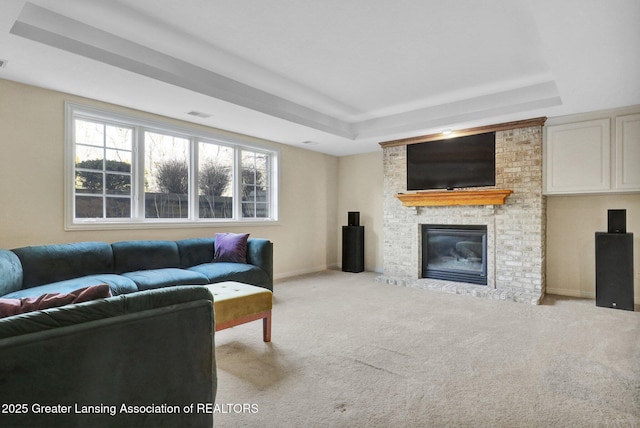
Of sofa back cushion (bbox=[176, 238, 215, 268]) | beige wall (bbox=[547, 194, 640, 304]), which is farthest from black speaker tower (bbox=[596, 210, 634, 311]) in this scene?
sofa back cushion (bbox=[176, 238, 215, 268])

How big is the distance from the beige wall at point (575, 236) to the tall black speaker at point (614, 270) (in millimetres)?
480

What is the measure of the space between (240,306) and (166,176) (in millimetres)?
2617

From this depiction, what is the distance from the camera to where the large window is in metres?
3.91

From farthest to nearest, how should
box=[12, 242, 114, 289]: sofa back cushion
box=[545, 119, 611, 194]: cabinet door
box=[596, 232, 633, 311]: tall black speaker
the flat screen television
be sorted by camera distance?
the flat screen television
box=[545, 119, 611, 194]: cabinet door
box=[596, 232, 633, 311]: tall black speaker
box=[12, 242, 114, 289]: sofa back cushion

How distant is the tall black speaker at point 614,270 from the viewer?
401 centimetres

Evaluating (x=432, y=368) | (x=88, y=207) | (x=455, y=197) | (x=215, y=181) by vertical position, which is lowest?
(x=432, y=368)

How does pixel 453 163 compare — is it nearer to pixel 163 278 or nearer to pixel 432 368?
pixel 432 368

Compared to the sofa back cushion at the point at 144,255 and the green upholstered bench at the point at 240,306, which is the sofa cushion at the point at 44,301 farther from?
the sofa back cushion at the point at 144,255

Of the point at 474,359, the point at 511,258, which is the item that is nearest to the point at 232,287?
the point at 474,359

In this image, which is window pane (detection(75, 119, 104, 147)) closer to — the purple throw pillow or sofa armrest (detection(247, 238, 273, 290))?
the purple throw pillow

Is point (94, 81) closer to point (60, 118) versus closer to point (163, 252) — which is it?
point (60, 118)

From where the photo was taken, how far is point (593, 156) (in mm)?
4312

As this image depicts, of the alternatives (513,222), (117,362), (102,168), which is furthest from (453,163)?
(117,362)

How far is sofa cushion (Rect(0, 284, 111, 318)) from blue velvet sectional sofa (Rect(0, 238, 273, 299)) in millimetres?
1729
